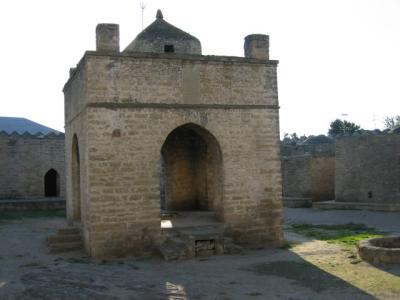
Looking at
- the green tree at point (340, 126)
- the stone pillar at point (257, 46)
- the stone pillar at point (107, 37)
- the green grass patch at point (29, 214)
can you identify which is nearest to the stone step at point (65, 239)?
the stone pillar at point (107, 37)

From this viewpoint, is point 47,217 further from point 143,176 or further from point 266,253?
point 266,253

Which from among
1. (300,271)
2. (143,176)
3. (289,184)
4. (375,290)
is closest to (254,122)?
(143,176)

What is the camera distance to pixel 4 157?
2409 centimetres

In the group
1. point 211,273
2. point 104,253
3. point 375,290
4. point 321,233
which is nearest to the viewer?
point 375,290

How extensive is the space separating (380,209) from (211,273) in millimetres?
12226

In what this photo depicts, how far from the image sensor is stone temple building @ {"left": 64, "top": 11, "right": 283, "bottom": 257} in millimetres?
11062

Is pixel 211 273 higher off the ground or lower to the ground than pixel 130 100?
lower

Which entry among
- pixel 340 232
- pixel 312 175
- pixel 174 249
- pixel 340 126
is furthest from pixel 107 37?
pixel 340 126

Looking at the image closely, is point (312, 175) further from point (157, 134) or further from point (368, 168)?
point (157, 134)

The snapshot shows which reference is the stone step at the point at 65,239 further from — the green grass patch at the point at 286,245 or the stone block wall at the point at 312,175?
the stone block wall at the point at 312,175

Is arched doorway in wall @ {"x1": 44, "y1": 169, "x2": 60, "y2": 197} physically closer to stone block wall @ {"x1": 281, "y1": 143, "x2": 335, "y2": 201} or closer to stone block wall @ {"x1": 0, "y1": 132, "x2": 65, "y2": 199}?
stone block wall @ {"x1": 0, "y1": 132, "x2": 65, "y2": 199}

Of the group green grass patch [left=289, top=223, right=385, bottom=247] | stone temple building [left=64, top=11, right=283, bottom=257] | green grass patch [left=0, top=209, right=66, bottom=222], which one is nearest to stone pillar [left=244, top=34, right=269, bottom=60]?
stone temple building [left=64, top=11, right=283, bottom=257]

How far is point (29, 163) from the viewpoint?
24516 millimetres

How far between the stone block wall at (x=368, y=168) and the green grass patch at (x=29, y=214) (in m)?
12.5
